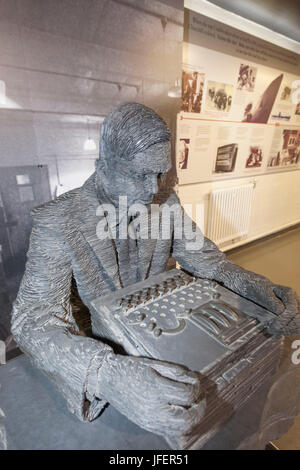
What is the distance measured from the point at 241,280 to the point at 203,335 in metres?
0.41

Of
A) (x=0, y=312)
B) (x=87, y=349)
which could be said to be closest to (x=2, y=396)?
(x=87, y=349)

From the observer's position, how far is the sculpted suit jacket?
750 mm

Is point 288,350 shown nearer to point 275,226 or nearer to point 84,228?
point 84,228

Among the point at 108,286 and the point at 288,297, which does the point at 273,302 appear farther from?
the point at 108,286

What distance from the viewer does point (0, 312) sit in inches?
57.8

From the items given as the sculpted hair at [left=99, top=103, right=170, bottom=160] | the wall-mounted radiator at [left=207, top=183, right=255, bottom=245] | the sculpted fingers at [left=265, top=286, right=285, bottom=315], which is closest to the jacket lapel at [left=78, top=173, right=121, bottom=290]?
the sculpted hair at [left=99, top=103, right=170, bottom=160]

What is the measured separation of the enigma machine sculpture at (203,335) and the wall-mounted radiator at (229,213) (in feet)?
7.09

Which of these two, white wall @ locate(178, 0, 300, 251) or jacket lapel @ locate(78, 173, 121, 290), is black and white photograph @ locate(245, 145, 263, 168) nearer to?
white wall @ locate(178, 0, 300, 251)

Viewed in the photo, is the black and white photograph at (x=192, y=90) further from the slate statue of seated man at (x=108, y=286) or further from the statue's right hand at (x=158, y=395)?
the statue's right hand at (x=158, y=395)

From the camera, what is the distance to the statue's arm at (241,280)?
3.00ft

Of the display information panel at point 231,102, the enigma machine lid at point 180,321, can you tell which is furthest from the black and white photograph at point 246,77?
the enigma machine lid at point 180,321

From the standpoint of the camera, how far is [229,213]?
325 centimetres

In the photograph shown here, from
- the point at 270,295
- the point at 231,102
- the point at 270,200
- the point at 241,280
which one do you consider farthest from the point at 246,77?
the point at 270,295

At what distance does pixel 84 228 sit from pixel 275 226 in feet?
12.8
